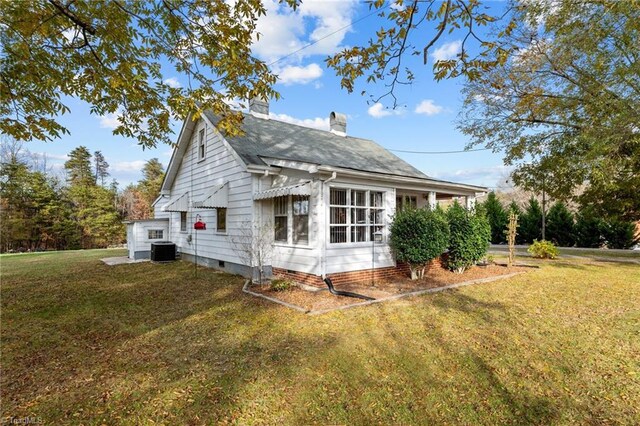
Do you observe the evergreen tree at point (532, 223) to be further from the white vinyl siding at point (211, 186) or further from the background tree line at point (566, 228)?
the white vinyl siding at point (211, 186)

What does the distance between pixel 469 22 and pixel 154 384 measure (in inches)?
215

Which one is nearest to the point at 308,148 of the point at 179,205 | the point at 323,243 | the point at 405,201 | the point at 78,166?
the point at 405,201

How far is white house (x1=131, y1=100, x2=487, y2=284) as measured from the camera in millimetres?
8234

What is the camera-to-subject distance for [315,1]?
5.26m

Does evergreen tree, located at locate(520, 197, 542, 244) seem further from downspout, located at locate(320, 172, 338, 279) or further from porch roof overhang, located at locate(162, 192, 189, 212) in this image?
porch roof overhang, located at locate(162, 192, 189, 212)

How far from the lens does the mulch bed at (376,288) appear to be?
22.6 ft

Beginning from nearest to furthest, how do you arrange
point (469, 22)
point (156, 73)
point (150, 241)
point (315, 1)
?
point (469, 22) < point (315, 1) < point (156, 73) < point (150, 241)

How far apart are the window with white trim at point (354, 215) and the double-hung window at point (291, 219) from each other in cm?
74

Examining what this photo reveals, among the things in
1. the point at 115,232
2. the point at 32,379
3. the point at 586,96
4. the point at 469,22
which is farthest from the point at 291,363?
the point at 115,232

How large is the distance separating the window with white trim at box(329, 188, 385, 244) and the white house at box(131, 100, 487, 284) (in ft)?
0.09

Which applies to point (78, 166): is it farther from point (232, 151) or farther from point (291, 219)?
point (291, 219)

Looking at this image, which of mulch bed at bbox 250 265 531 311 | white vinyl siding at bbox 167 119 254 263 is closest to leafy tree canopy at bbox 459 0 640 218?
mulch bed at bbox 250 265 531 311

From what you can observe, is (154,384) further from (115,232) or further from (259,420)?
(115,232)

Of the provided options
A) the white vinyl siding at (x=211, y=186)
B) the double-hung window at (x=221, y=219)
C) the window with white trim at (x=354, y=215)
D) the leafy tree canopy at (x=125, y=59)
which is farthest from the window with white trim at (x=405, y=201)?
the leafy tree canopy at (x=125, y=59)
